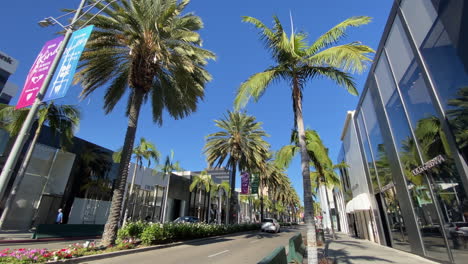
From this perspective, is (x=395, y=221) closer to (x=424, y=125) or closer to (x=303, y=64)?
(x=424, y=125)

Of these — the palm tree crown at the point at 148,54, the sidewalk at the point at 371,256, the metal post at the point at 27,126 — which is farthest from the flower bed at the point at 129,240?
the sidewalk at the point at 371,256

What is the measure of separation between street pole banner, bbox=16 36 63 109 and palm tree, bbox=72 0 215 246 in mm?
4408

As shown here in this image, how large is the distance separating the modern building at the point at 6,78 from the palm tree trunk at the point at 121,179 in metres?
54.6

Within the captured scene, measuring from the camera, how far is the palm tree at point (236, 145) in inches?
994

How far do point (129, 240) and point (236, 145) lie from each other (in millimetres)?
15685

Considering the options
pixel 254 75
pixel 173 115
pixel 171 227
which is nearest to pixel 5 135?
pixel 173 115

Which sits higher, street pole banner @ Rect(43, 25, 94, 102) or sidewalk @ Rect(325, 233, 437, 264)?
street pole banner @ Rect(43, 25, 94, 102)

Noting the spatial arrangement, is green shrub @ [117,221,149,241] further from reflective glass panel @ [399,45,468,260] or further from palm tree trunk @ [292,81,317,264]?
reflective glass panel @ [399,45,468,260]

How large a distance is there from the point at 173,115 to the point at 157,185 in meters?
17.5

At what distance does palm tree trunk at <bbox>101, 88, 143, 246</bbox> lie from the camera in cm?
1060

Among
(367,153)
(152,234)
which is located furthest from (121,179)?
(367,153)

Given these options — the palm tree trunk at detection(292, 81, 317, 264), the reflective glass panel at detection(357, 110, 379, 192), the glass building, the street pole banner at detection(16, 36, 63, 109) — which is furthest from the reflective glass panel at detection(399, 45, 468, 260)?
the street pole banner at detection(16, 36, 63, 109)

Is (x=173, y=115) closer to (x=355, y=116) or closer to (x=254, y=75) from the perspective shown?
(x=254, y=75)

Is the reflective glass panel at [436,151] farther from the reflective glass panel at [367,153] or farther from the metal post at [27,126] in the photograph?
the metal post at [27,126]
